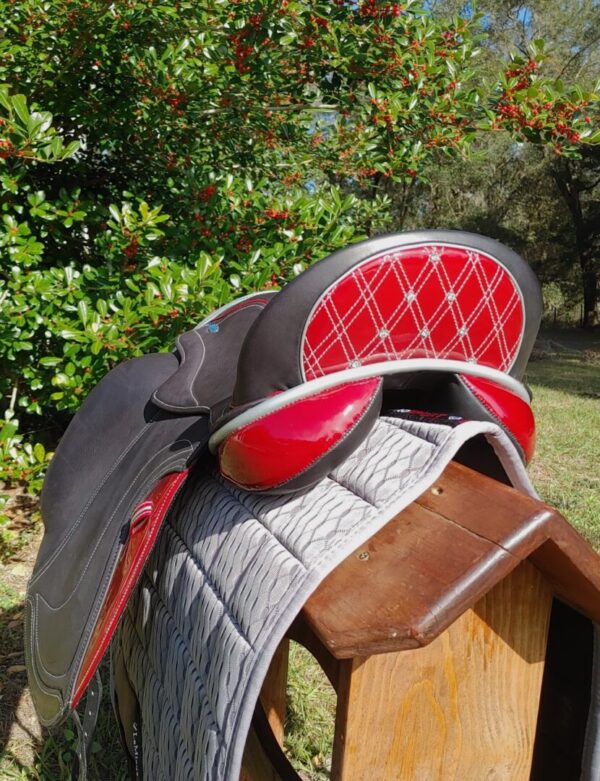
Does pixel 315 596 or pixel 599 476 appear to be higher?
pixel 315 596

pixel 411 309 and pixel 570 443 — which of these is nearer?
pixel 411 309

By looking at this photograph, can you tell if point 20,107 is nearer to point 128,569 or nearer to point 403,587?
point 128,569

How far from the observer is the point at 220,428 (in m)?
0.85

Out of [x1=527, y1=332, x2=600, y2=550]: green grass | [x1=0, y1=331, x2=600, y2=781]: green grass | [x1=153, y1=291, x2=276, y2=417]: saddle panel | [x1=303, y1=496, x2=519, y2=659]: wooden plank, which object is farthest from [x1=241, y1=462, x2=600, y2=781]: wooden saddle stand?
[x1=527, y1=332, x2=600, y2=550]: green grass

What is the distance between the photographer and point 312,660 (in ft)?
7.00

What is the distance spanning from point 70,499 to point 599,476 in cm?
360

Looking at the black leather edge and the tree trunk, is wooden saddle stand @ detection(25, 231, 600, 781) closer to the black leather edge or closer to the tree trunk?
the black leather edge

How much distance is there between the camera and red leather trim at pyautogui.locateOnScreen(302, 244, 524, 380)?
0.78 m

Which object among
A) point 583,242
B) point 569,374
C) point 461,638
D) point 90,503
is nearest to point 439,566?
point 461,638

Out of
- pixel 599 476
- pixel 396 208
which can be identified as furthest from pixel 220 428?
pixel 396 208

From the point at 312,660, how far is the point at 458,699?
4.67 ft

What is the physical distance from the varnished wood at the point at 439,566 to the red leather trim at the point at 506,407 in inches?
3.5

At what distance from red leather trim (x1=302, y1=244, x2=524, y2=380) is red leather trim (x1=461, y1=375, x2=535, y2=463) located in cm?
4

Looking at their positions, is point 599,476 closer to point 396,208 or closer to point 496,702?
point 496,702
